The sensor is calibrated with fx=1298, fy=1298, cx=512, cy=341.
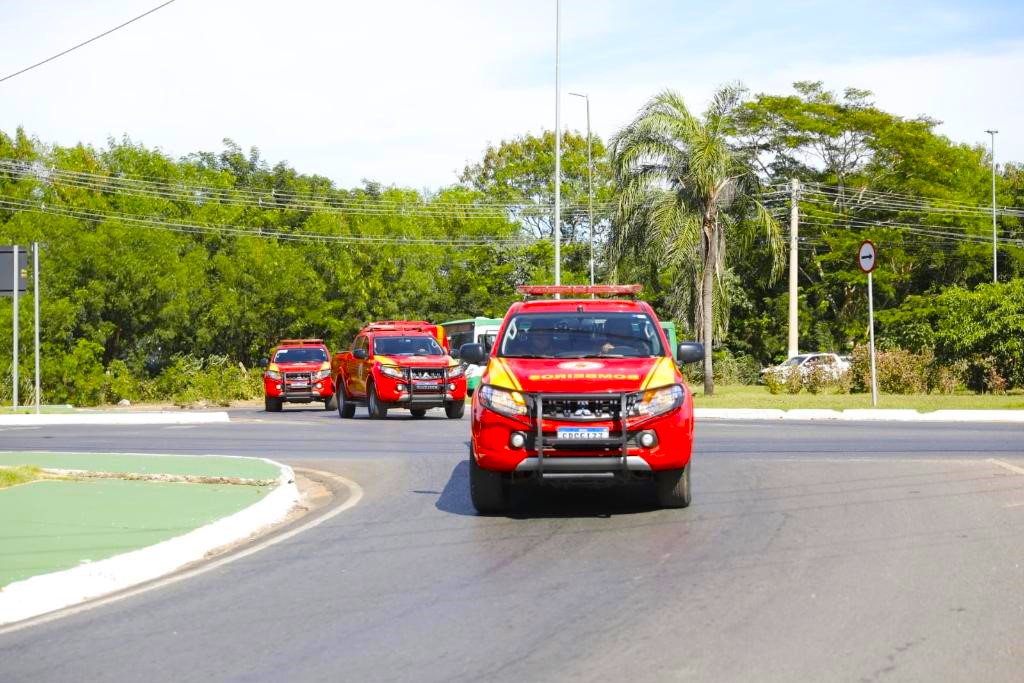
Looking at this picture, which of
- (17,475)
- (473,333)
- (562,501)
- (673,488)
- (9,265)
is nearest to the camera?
(673,488)

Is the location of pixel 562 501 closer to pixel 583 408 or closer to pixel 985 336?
pixel 583 408

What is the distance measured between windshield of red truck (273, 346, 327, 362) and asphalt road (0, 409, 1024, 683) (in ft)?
71.1

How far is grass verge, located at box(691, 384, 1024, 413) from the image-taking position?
28.1 meters

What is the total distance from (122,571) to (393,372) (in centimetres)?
1917

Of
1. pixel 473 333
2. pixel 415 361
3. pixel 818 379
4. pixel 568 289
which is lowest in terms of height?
pixel 818 379

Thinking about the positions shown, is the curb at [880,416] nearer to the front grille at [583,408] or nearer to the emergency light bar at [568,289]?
the emergency light bar at [568,289]

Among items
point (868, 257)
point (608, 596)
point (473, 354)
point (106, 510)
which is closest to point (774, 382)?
point (868, 257)

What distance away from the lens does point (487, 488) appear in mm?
11531

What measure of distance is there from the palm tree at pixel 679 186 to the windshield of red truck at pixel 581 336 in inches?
973

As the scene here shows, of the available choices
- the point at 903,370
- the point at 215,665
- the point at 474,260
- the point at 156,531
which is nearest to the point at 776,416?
the point at 903,370

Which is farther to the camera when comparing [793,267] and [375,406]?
[793,267]

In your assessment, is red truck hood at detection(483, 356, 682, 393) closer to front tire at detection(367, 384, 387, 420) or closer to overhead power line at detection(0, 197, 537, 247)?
front tire at detection(367, 384, 387, 420)

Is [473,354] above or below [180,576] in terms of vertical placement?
above

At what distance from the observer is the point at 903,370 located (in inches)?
1398
